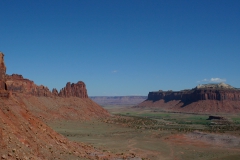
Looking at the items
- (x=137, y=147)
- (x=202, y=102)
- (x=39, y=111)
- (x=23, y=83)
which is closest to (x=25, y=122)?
(x=137, y=147)

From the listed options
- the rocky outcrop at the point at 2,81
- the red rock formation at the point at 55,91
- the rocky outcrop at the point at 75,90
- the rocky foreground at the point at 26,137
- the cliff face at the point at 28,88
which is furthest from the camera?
the rocky outcrop at the point at 75,90

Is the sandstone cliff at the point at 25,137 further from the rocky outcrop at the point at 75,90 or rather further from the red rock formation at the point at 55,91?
the rocky outcrop at the point at 75,90

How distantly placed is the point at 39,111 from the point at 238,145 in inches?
2252

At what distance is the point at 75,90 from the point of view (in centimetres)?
12462

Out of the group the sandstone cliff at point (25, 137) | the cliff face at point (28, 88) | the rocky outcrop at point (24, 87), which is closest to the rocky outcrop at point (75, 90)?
the cliff face at point (28, 88)

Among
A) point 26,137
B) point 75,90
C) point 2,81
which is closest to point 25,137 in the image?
point 26,137

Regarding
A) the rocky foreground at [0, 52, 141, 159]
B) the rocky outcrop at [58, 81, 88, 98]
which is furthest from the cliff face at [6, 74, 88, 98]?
the rocky foreground at [0, 52, 141, 159]

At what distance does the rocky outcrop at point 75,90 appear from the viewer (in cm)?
11734

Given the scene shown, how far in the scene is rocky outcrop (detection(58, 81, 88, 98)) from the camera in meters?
117

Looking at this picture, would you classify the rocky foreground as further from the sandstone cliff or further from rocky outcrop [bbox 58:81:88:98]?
rocky outcrop [bbox 58:81:88:98]

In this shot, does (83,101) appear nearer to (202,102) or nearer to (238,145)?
(238,145)

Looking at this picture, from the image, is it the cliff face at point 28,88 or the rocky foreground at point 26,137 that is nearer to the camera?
the rocky foreground at point 26,137

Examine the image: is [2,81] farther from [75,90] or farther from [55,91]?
[75,90]

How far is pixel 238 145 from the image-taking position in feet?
172
